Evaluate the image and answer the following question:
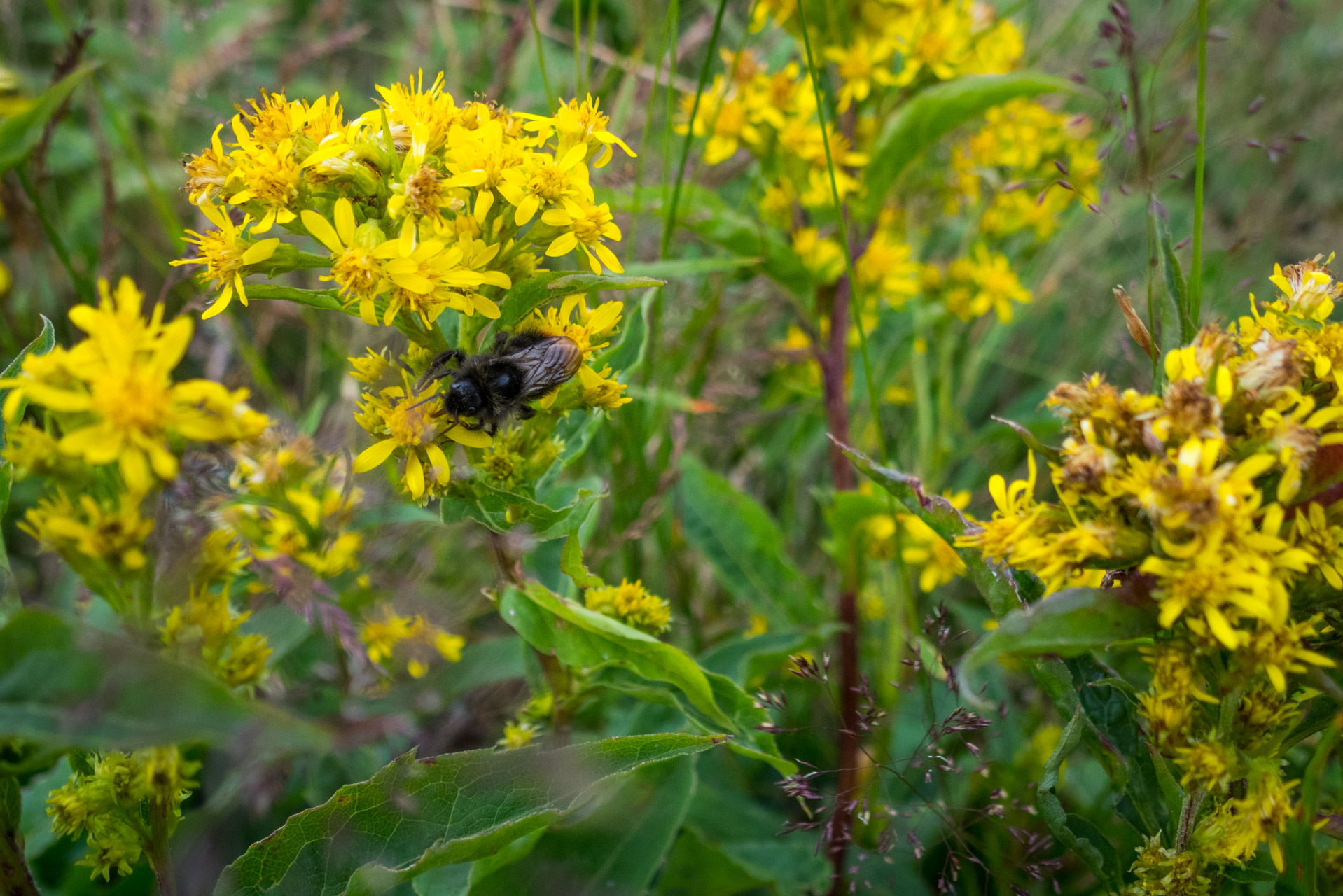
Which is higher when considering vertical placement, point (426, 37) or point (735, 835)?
point (426, 37)

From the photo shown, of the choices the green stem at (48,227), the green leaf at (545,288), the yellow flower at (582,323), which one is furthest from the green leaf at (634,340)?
the green stem at (48,227)

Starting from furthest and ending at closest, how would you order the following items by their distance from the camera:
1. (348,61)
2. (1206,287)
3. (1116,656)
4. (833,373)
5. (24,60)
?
1. (348,61)
2. (24,60)
3. (1206,287)
4. (833,373)
5. (1116,656)

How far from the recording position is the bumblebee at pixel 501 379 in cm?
146

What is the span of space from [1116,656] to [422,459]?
143cm

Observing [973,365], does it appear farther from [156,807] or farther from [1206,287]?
[156,807]

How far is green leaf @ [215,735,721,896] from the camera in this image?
1.33 metres

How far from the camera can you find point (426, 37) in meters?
3.62

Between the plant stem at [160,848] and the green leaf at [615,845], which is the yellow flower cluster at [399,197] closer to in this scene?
the plant stem at [160,848]

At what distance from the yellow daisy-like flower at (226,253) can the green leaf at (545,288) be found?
1.21 ft

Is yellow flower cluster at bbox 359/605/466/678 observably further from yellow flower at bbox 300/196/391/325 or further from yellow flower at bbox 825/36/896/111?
yellow flower at bbox 825/36/896/111

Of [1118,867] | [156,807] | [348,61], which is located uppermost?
[348,61]

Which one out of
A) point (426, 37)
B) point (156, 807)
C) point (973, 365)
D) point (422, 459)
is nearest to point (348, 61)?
point (426, 37)

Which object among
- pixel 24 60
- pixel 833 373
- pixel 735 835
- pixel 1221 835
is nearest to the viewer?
pixel 1221 835

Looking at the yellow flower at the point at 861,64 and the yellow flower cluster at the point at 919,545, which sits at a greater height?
the yellow flower at the point at 861,64
